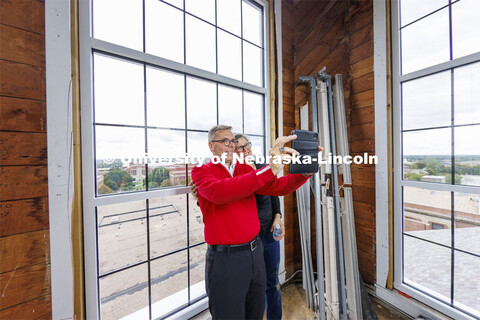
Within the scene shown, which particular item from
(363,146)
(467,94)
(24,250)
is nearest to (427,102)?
(467,94)

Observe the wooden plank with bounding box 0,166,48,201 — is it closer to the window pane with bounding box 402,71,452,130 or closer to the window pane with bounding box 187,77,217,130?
the window pane with bounding box 187,77,217,130

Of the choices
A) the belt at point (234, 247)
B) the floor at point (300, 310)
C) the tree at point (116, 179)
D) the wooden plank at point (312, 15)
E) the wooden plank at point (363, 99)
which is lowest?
the floor at point (300, 310)

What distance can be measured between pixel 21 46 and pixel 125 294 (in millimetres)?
1428

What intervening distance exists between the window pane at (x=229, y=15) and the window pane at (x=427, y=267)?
2274 mm

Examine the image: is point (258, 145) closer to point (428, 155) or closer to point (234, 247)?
point (234, 247)

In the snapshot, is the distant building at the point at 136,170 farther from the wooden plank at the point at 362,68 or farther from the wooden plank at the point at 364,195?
the wooden plank at the point at 362,68

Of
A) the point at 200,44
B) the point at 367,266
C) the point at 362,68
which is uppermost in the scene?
the point at 200,44

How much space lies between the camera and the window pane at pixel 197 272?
4.60 feet

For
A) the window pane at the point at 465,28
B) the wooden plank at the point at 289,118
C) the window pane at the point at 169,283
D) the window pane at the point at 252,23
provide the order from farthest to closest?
1. the wooden plank at the point at 289,118
2. the window pane at the point at 252,23
3. the window pane at the point at 169,283
4. the window pane at the point at 465,28

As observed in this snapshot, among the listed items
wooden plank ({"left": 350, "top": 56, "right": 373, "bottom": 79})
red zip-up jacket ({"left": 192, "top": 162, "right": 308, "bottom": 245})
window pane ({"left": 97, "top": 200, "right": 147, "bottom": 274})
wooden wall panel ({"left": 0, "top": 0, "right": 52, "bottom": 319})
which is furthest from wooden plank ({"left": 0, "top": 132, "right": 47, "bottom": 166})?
wooden plank ({"left": 350, "top": 56, "right": 373, "bottom": 79})

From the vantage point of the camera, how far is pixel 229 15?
159cm

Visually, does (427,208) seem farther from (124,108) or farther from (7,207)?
(7,207)

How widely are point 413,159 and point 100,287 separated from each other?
7.70 feet

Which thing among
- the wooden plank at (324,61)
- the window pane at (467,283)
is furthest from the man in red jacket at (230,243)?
the wooden plank at (324,61)
